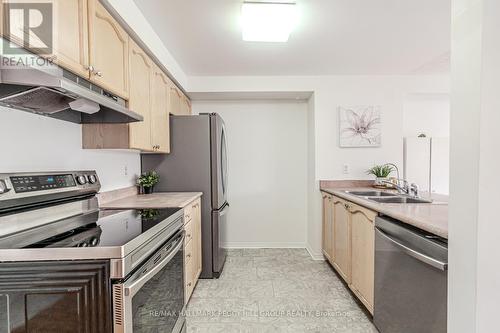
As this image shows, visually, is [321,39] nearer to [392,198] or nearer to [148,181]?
[392,198]

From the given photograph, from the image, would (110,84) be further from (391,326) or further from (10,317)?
(391,326)

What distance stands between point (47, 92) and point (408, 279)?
2018 mm

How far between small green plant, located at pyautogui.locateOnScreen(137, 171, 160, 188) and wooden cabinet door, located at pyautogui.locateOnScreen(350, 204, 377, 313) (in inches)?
74.9

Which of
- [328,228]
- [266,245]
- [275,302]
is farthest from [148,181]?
[328,228]

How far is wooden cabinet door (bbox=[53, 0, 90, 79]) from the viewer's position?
110 centimetres

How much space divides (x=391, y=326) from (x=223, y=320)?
1.16 m

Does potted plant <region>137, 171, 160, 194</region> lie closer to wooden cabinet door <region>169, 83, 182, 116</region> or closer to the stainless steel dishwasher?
wooden cabinet door <region>169, 83, 182, 116</region>

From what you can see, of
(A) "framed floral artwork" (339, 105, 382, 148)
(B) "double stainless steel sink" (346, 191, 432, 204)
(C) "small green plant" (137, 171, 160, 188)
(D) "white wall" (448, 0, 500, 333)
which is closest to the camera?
(D) "white wall" (448, 0, 500, 333)

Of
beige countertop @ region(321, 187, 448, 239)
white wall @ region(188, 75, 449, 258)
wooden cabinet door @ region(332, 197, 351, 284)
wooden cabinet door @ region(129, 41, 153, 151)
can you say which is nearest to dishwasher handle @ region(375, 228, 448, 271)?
beige countertop @ region(321, 187, 448, 239)

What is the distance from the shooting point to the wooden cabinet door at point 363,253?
5.98ft

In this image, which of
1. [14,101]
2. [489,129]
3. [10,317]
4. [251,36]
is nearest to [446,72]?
[251,36]

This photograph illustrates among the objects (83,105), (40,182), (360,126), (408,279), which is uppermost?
(360,126)

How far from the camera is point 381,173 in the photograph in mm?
3023

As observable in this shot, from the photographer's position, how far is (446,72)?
10.1 ft
